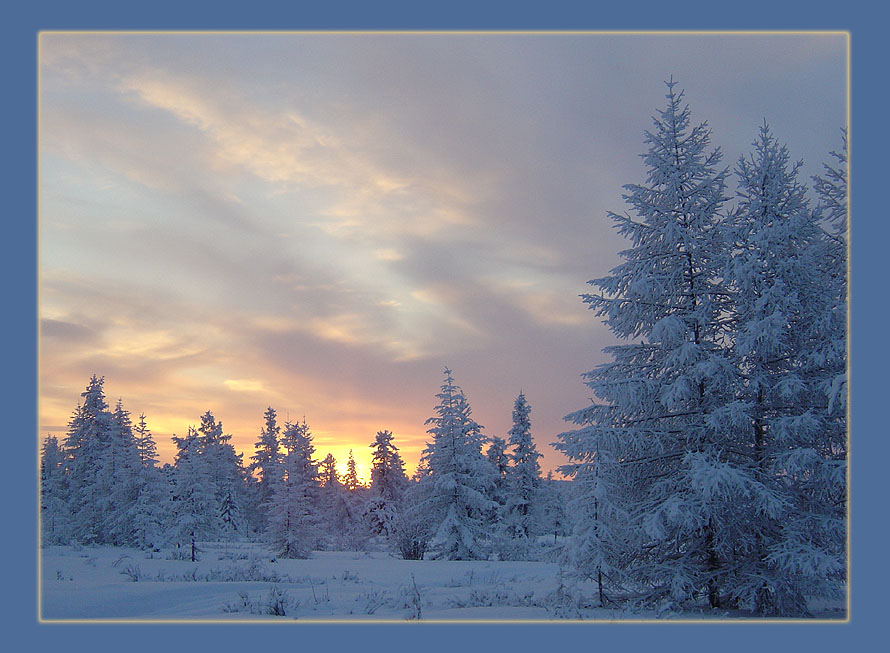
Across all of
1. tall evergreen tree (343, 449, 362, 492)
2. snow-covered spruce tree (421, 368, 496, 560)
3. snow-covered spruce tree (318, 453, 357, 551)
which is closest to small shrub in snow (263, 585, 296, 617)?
snow-covered spruce tree (421, 368, 496, 560)

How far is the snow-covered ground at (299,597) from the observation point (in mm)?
10422

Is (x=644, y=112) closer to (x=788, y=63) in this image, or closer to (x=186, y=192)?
(x=788, y=63)

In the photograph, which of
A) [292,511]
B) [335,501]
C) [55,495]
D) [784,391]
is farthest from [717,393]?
[335,501]

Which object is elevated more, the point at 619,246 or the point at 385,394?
the point at 619,246

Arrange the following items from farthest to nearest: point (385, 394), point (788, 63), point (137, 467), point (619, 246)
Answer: point (137, 467), point (385, 394), point (619, 246), point (788, 63)

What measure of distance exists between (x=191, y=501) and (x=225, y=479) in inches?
392

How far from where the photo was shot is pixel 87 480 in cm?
2644

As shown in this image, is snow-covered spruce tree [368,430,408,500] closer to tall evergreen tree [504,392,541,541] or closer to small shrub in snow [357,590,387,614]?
tall evergreen tree [504,392,541,541]

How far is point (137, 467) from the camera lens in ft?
82.8

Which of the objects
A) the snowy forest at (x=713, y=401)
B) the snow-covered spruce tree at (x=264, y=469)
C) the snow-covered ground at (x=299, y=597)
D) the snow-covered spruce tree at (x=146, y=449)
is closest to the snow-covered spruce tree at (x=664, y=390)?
the snowy forest at (x=713, y=401)

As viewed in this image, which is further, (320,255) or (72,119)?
(320,255)

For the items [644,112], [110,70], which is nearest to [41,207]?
[110,70]

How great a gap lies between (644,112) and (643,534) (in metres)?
8.41

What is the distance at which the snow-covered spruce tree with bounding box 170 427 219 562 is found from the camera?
832 inches
